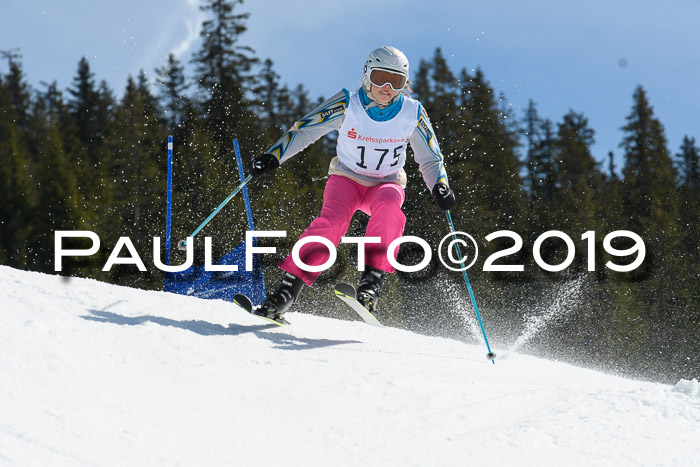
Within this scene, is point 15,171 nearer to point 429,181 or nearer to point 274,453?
point 429,181

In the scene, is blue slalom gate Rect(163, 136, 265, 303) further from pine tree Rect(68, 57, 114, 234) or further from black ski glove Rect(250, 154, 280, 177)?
pine tree Rect(68, 57, 114, 234)

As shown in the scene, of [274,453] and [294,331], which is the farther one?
[294,331]

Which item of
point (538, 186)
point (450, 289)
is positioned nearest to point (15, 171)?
point (450, 289)

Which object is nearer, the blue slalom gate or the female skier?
the female skier

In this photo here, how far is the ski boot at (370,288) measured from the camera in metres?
4.51

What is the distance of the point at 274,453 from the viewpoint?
2.38 meters

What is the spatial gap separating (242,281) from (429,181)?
306cm

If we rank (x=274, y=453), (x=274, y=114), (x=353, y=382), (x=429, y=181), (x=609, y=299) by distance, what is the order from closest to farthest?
1. (x=274, y=453)
2. (x=353, y=382)
3. (x=429, y=181)
4. (x=609, y=299)
5. (x=274, y=114)

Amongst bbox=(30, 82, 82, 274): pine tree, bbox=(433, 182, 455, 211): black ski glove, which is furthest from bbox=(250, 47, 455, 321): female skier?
bbox=(30, 82, 82, 274): pine tree

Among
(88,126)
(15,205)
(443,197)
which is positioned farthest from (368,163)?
(88,126)

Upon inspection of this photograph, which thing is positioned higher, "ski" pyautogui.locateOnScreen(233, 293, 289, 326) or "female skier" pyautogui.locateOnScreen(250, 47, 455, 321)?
A: "female skier" pyautogui.locateOnScreen(250, 47, 455, 321)

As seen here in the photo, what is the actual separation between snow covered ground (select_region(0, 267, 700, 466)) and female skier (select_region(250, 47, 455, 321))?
2.24 feet

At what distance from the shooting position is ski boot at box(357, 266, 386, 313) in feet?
14.8

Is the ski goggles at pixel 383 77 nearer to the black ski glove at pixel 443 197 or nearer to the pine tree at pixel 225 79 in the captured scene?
the black ski glove at pixel 443 197
